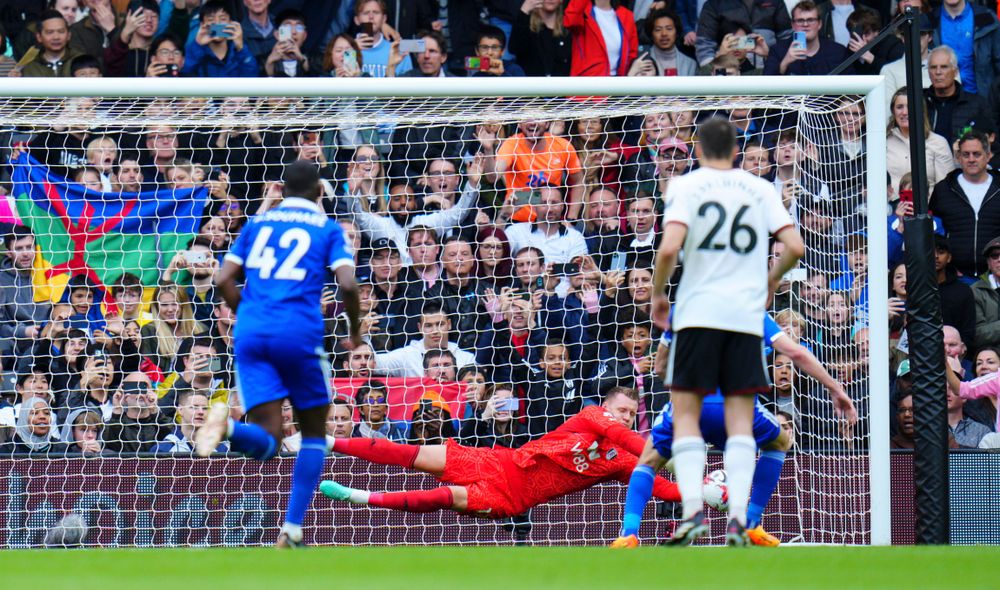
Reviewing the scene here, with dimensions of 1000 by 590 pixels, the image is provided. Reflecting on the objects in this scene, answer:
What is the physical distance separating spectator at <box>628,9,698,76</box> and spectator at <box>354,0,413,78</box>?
2.01m

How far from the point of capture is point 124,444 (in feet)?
31.8

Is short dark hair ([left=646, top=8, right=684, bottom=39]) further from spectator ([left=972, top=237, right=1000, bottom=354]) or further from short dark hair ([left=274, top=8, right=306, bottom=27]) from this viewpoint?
spectator ([left=972, top=237, right=1000, bottom=354])

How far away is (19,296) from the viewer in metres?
10.0

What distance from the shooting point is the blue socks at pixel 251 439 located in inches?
257

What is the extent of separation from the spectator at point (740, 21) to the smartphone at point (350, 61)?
2941mm

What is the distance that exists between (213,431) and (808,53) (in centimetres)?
719

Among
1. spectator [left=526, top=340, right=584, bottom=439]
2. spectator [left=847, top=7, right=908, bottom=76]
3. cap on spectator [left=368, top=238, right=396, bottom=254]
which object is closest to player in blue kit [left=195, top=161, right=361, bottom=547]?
spectator [left=526, top=340, right=584, bottom=439]

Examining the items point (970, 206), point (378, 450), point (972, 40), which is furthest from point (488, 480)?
point (972, 40)

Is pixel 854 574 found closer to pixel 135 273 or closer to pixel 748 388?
pixel 748 388

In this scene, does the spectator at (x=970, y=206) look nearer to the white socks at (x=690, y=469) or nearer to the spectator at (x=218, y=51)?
the white socks at (x=690, y=469)

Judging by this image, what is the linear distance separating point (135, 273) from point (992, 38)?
742 centimetres

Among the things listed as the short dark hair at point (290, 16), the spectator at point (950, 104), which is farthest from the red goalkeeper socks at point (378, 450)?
the spectator at point (950, 104)

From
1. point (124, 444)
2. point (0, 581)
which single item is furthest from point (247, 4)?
point (0, 581)

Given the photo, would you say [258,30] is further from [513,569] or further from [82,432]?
[513,569]
